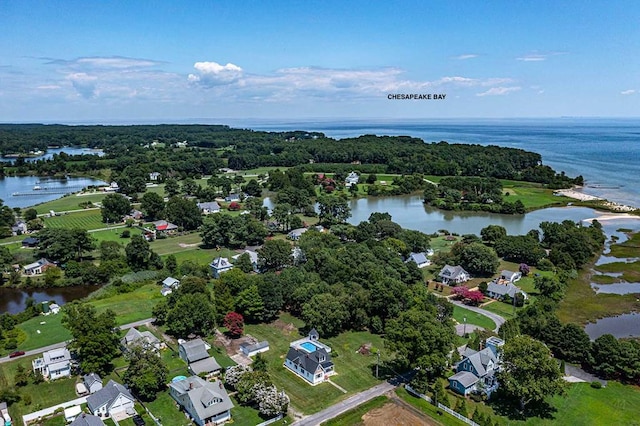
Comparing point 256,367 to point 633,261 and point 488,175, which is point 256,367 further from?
point 488,175

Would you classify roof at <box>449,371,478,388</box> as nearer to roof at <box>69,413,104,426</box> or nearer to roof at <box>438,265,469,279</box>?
roof at <box>438,265,469,279</box>

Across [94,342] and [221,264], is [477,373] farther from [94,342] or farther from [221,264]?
[221,264]

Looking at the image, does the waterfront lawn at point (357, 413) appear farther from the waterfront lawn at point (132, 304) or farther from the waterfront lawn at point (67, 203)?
the waterfront lawn at point (67, 203)

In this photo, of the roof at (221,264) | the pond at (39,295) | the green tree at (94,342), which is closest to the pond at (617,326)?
the roof at (221,264)

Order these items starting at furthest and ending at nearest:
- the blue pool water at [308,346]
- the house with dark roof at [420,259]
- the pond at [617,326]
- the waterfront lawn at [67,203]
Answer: the waterfront lawn at [67,203]
the house with dark roof at [420,259]
the pond at [617,326]
the blue pool water at [308,346]

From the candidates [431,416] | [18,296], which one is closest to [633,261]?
[431,416]
